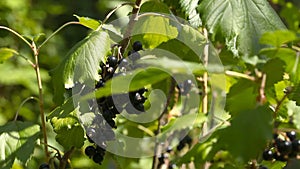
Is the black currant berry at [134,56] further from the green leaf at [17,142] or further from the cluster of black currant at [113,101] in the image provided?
the green leaf at [17,142]

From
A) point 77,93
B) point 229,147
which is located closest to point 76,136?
point 77,93

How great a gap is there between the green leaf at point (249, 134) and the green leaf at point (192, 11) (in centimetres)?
54

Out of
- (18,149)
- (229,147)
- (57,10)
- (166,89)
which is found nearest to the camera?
(229,147)

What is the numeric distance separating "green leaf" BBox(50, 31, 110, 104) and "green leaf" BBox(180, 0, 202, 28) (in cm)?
21

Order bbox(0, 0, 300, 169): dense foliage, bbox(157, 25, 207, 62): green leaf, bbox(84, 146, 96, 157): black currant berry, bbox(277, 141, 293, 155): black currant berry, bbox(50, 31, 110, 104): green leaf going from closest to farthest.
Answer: bbox(0, 0, 300, 169): dense foliage < bbox(277, 141, 293, 155): black currant berry < bbox(50, 31, 110, 104): green leaf < bbox(84, 146, 96, 157): black currant berry < bbox(157, 25, 207, 62): green leaf

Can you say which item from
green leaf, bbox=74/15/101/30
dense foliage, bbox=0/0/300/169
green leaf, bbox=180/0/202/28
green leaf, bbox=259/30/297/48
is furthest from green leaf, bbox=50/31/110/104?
green leaf, bbox=259/30/297/48

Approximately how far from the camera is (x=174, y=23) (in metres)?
1.59

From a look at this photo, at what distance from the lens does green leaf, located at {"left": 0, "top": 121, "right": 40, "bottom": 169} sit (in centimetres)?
156

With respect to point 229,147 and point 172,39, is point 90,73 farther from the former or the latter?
point 229,147

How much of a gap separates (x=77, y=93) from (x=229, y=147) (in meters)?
0.48

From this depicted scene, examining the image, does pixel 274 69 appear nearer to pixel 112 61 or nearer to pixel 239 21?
pixel 239 21

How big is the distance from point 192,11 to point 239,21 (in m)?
0.17

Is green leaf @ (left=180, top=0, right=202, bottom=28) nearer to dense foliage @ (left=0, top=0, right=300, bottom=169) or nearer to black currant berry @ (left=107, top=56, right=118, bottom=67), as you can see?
dense foliage @ (left=0, top=0, right=300, bottom=169)

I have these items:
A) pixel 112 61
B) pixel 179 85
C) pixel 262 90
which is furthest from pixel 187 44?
pixel 262 90
